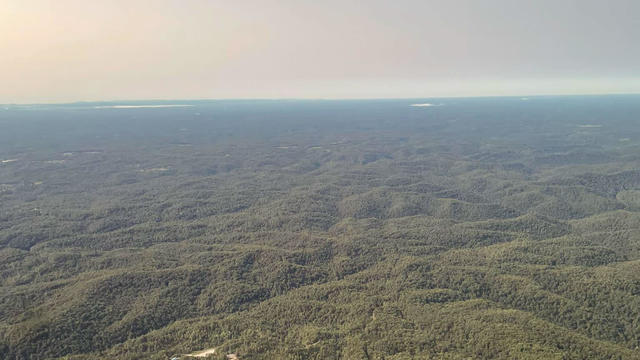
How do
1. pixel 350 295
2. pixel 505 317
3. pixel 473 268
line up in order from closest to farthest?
pixel 505 317 → pixel 350 295 → pixel 473 268

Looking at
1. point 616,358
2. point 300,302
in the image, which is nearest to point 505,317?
point 616,358

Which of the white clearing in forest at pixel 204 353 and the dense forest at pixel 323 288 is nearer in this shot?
the white clearing in forest at pixel 204 353

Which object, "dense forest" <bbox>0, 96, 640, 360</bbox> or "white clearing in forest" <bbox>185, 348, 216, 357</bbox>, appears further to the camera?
"dense forest" <bbox>0, 96, 640, 360</bbox>

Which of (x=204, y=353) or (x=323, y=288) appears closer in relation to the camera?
(x=204, y=353)

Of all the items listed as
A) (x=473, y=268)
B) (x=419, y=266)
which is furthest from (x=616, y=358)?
Result: (x=419, y=266)

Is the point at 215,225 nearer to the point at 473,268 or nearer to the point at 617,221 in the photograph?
the point at 473,268

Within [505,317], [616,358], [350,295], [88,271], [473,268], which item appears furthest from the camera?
[88,271]

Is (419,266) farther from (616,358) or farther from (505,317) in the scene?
(616,358)

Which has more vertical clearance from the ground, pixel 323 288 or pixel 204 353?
pixel 204 353

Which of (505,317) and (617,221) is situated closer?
(505,317)
